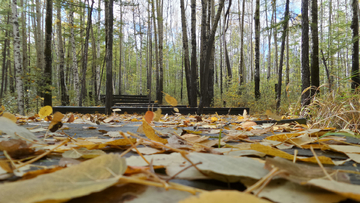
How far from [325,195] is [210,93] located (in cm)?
883

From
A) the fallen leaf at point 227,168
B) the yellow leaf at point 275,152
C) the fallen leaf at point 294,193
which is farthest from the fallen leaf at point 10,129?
the yellow leaf at point 275,152

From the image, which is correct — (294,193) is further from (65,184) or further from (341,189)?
(65,184)

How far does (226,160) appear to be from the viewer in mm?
373

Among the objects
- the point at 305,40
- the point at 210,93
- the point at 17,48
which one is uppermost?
the point at 17,48

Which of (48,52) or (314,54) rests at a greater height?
(48,52)

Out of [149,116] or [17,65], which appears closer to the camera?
[149,116]

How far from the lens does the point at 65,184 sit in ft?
0.85

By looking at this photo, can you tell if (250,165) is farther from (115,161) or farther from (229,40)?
(229,40)

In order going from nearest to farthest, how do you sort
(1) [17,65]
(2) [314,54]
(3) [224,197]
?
(3) [224,197] → (2) [314,54] → (1) [17,65]

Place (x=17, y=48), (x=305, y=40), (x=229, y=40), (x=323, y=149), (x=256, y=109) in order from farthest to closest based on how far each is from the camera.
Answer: (x=229, y=40) < (x=256, y=109) < (x=17, y=48) < (x=305, y=40) < (x=323, y=149)

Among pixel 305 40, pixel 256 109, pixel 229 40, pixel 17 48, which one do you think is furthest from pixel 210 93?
pixel 229 40

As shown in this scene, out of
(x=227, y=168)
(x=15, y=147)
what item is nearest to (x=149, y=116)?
(x=15, y=147)

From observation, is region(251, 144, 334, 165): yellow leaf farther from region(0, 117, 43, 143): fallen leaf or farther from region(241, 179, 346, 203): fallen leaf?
region(0, 117, 43, 143): fallen leaf

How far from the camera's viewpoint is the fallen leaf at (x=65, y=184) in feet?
0.76
